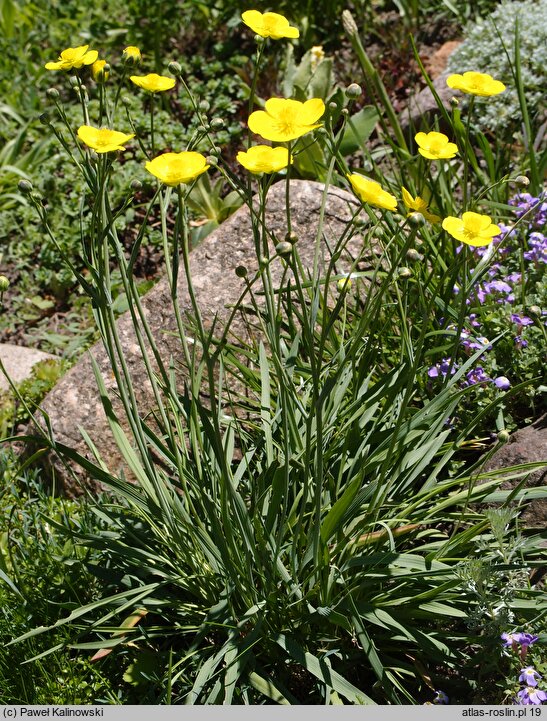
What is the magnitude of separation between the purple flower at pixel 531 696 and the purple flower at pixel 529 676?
0.02 metres

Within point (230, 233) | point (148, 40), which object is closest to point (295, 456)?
point (230, 233)

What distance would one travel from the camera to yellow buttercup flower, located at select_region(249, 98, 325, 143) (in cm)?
140

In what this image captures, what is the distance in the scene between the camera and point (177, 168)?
4.68 feet

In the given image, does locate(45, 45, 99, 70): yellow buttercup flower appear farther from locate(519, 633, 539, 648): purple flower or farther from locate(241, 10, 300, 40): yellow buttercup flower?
locate(519, 633, 539, 648): purple flower

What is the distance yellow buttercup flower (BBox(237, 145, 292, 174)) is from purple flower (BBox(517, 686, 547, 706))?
1.26m

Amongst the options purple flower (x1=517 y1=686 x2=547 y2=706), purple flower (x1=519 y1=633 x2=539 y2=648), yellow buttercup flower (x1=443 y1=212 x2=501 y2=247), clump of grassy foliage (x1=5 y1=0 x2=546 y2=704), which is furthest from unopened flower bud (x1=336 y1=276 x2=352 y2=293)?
purple flower (x1=517 y1=686 x2=547 y2=706)

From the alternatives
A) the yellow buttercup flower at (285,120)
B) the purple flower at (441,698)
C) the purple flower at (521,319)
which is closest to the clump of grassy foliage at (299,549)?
the purple flower at (441,698)

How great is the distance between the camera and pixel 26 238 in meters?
3.87

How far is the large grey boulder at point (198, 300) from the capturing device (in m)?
2.63

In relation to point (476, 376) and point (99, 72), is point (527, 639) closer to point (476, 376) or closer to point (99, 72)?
point (476, 376)

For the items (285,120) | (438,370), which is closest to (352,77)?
(438,370)

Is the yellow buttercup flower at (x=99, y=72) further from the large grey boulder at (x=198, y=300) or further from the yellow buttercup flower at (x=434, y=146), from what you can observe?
the large grey boulder at (x=198, y=300)

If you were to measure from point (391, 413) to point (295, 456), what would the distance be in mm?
354
